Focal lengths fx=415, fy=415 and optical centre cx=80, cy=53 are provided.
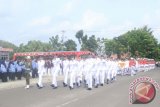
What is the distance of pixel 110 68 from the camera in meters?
25.6

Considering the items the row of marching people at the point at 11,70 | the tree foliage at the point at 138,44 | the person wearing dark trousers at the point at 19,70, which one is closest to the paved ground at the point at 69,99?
the row of marching people at the point at 11,70

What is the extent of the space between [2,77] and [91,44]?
2319 inches

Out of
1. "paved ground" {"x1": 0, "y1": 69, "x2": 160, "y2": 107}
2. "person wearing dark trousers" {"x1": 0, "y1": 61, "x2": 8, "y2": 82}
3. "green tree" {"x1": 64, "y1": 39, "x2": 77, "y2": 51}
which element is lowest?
"paved ground" {"x1": 0, "y1": 69, "x2": 160, "y2": 107}

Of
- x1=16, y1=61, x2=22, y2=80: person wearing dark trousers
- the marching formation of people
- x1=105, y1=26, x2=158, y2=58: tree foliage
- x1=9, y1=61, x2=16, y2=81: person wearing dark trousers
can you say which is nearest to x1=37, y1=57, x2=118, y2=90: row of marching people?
the marching formation of people

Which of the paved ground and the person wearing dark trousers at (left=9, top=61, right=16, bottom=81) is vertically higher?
the person wearing dark trousers at (left=9, top=61, right=16, bottom=81)

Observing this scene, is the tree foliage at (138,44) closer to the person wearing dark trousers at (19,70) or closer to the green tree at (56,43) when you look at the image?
the green tree at (56,43)

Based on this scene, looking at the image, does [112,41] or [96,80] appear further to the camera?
[112,41]

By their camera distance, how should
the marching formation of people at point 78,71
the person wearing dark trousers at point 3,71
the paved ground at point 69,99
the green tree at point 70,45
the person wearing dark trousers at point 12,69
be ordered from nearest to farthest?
the paved ground at point 69,99
the marching formation of people at point 78,71
the person wearing dark trousers at point 3,71
the person wearing dark trousers at point 12,69
the green tree at point 70,45

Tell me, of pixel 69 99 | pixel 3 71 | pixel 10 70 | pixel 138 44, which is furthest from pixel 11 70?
pixel 138 44

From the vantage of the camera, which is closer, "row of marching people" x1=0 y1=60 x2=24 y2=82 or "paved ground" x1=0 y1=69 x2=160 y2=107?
"paved ground" x1=0 y1=69 x2=160 y2=107

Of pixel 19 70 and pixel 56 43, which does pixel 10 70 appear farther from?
pixel 56 43

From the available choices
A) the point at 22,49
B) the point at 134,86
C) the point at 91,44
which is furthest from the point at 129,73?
the point at 22,49

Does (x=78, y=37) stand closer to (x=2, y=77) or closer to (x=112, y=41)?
(x=112, y=41)

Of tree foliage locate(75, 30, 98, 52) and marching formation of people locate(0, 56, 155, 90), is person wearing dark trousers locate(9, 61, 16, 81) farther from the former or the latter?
tree foliage locate(75, 30, 98, 52)
